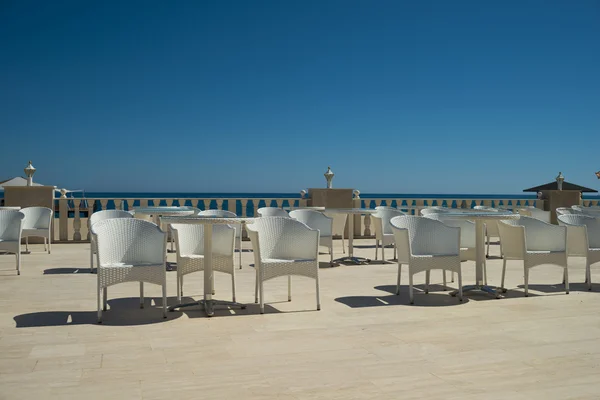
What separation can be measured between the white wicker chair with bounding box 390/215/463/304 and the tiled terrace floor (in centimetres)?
32

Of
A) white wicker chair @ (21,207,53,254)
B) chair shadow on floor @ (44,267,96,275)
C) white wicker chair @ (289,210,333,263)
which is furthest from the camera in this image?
white wicker chair @ (21,207,53,254)

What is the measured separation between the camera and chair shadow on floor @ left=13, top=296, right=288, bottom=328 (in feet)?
13.8

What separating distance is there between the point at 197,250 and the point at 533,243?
3110 millimetres

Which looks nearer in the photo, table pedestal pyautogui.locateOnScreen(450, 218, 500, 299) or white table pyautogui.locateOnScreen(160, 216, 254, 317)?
white table pyautogui.locateOnScreen(160, 216, 254, 317)

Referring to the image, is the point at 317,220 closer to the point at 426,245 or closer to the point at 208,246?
the point at 426,245

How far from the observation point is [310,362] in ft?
10.7

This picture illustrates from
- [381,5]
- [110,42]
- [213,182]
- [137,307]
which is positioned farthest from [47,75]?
[137,307]

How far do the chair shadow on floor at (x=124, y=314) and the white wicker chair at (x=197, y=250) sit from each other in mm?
294

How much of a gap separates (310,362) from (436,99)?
21.7 metres

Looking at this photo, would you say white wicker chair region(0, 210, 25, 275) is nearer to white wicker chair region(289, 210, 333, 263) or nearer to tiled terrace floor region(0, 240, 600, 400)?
tiled terrace floor region(0, 240, 600, 400)

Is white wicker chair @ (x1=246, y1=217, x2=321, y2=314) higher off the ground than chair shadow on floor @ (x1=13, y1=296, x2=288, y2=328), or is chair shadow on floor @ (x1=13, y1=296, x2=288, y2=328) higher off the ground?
white wicker chair @ (x1=246, y1=217, x2=321, y2=314)

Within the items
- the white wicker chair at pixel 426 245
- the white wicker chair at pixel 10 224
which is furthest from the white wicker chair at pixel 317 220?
the white wicker chair at pixel 10 224

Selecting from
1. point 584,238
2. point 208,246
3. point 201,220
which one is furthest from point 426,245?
point 201,220

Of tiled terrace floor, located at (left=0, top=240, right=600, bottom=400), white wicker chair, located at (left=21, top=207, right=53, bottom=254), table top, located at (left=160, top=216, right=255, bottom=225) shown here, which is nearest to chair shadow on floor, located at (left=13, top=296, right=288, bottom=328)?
tiled terrace floor, located at (left=0, top=240, right=600, bottom=400)
